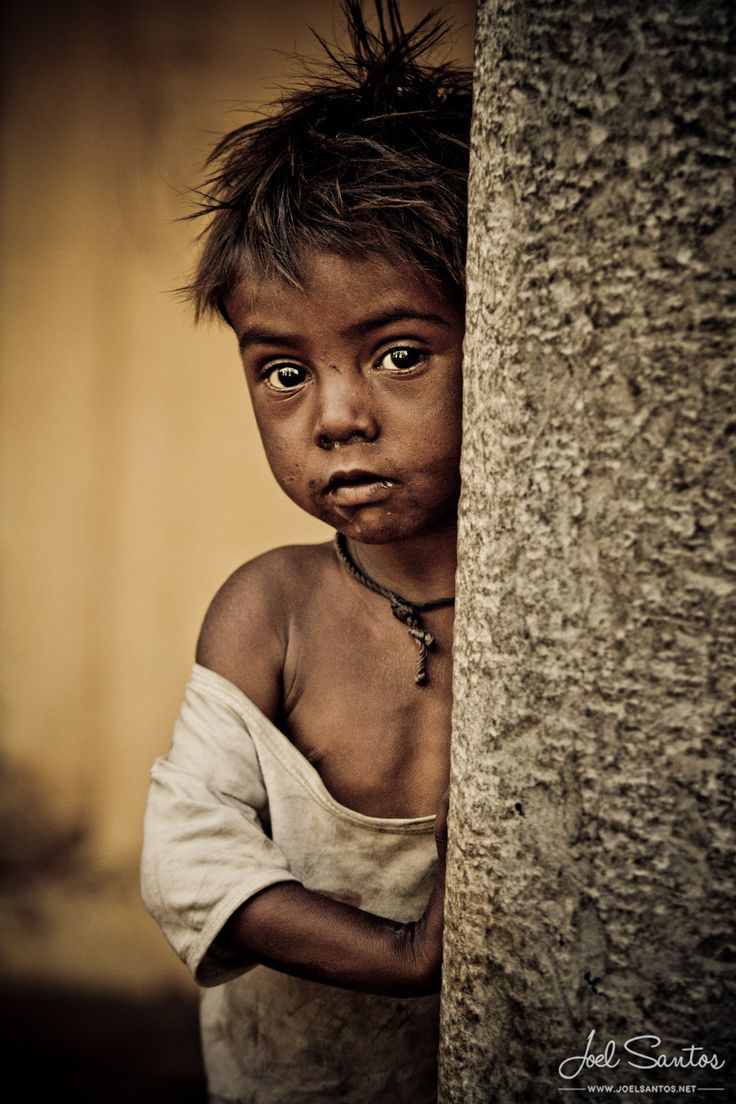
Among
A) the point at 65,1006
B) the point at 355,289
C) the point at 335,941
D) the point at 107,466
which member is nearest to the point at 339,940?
the point at 335,941

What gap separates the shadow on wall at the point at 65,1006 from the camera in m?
2.17

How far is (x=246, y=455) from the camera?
104 inches

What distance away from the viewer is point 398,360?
855 mm

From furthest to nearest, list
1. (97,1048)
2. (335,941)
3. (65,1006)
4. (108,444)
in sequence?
(108,444) < (65,1006) < (97,1048) < (335,941)

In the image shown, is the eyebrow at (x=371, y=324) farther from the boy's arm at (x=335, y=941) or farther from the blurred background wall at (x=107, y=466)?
the blurred background wall at (x=107, y=466)

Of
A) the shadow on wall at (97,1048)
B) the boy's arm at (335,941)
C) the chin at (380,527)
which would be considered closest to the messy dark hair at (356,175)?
the chin at (380,527)

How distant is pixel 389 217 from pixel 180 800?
2.01 feet

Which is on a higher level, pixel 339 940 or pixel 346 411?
pixel 346 411

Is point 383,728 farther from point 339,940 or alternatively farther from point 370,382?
point 370,382

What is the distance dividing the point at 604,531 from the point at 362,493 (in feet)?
1.14

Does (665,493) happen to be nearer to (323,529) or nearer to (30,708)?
(323,529)

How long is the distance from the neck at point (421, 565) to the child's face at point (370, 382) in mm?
147

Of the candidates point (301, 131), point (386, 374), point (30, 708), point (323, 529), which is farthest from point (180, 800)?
point (30, 708)
